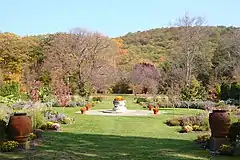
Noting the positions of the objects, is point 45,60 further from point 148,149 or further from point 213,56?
point 148,149

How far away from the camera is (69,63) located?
4478cm

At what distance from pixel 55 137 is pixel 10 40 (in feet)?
117

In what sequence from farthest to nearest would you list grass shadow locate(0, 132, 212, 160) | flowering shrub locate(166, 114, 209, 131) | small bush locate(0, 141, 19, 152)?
flowering shrub locate(166, 114, 209, 131) → small bush locate(0, 141, 19, 152) → grass shadow locate(0, 132, 212, 160)

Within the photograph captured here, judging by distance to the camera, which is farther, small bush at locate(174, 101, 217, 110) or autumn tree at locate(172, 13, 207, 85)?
autumn tree at locate(172, 13, 207, 85)

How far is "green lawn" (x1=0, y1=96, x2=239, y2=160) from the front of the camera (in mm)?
9789

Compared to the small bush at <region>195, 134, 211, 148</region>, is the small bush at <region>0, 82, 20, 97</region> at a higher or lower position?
higher

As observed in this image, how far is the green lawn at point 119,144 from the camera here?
9789mm

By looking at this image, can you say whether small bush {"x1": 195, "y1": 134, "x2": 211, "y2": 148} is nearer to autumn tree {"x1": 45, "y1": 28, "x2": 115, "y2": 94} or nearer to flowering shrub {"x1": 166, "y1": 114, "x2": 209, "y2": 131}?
flowering shrub {"x1": 166, "y1": 114, "x2": 209, "y2": 131}

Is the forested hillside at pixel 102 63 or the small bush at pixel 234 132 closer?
the small bush at pixel 234 132

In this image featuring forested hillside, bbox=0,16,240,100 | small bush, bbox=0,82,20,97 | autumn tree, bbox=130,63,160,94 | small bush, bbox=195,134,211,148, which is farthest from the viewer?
autumn tree, bbox=130,63,160,94

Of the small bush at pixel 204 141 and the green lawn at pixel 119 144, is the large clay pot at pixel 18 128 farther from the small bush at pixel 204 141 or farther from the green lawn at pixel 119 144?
the small bush at pixel 204 141

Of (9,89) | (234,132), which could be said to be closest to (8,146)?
(234,132)

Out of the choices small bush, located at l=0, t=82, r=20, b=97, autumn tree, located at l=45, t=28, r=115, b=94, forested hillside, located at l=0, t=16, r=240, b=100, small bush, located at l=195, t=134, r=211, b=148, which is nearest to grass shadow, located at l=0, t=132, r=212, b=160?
small bush, located at l=195, t=134, r=211, b=148

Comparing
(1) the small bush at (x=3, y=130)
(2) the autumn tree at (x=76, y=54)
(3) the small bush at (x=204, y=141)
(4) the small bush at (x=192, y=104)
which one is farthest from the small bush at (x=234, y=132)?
(2) the autumn tree at (x=76, y=54)
